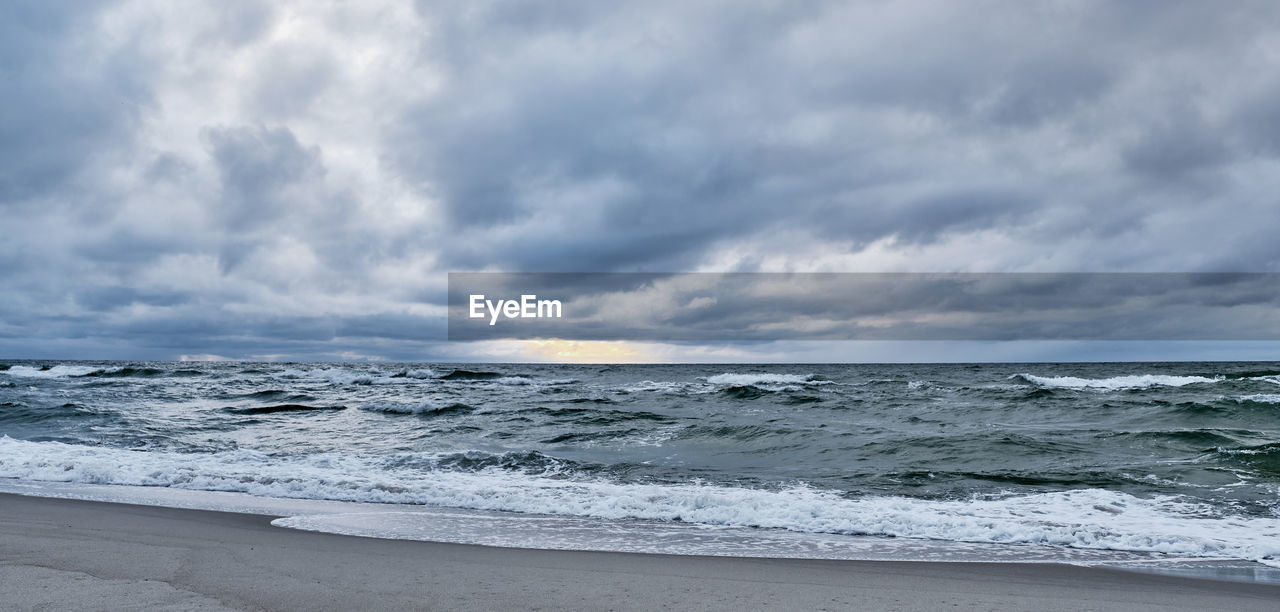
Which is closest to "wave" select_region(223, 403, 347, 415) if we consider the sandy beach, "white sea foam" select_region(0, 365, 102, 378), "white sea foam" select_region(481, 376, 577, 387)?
"white sea foam" select_region(481, 376, 577, 387)

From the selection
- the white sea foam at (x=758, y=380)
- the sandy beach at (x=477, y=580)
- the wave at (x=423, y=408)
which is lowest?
the white sea foam at (x=758, y=380)

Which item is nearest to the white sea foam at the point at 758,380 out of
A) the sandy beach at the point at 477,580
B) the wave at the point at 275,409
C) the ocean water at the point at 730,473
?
the ocean water at the point at 730,473

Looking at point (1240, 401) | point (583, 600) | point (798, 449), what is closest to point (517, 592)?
point (583, 600)

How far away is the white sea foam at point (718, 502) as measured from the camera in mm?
7777

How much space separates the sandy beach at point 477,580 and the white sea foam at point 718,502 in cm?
158

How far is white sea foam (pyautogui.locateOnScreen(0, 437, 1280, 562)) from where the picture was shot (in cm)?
778

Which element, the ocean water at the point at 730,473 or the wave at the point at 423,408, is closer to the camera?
the ocean water at the point at 730,473

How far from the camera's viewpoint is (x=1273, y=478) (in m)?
11.1

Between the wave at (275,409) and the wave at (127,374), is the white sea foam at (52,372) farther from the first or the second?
the wave at (275,409)

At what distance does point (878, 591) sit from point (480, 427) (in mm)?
14881

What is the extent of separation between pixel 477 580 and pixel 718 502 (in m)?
4.56

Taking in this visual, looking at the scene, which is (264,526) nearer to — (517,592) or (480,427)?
(517,592)

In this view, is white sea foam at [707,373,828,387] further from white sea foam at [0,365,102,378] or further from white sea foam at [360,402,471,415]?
white sea foam at [0,365,102,378]

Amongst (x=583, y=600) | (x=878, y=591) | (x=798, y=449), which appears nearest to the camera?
(x=583, y=600)
